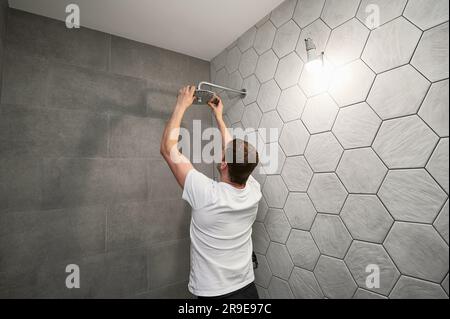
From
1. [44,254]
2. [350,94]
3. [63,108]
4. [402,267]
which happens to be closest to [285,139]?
[350,94]

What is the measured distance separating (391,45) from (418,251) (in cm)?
70

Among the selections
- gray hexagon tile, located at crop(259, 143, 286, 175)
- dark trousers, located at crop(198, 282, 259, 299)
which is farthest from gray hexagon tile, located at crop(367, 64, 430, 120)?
dark trousers, located at crop(198, 282, 259, 299)

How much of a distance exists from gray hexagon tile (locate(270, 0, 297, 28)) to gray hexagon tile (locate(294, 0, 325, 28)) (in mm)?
38

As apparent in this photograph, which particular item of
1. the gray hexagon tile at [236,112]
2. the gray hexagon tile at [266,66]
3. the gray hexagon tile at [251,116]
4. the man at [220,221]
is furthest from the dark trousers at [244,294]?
the gray hexagon tile at [266,66]

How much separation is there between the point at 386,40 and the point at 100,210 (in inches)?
59.8

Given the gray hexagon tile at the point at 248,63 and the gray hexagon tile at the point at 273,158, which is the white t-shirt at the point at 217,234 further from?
the gray hexagon tile at the point at 248,63

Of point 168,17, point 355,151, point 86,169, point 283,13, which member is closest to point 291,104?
point 355,151

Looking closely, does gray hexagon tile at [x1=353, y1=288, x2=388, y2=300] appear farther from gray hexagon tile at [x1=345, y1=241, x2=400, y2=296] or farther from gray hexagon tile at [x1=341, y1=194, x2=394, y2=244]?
gray hexagon tile at [x1=341, y1=194, x2=394, y2=244]

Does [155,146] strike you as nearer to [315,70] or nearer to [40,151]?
[40,151]

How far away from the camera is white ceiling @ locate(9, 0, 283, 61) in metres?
1.21

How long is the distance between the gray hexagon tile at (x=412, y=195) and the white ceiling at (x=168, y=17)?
1.06m

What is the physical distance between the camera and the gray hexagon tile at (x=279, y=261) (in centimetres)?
115

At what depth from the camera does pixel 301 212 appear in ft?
3.60

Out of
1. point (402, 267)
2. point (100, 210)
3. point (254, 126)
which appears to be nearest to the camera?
point (402, 267)
